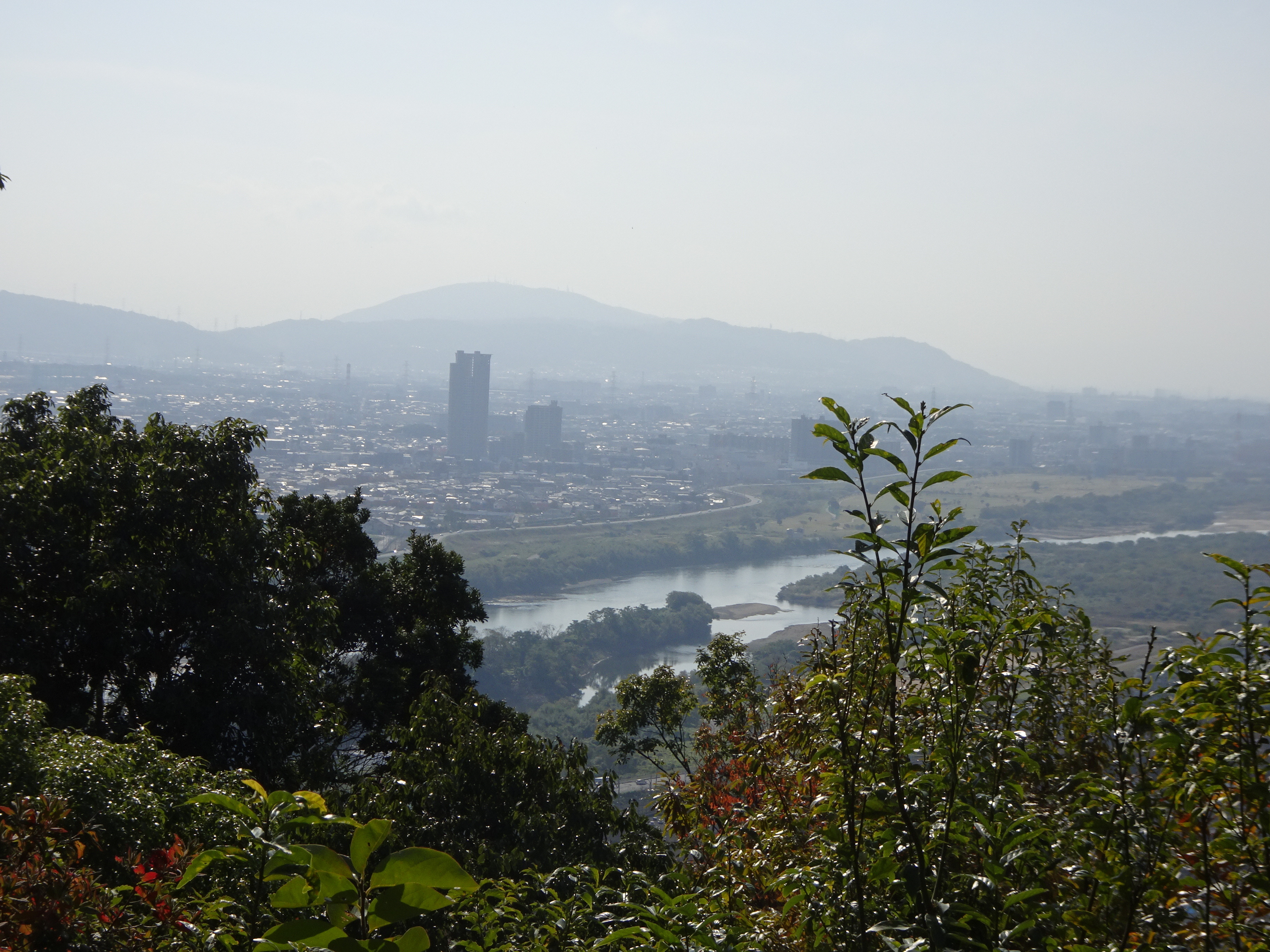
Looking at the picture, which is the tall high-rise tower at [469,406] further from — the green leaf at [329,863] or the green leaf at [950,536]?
the green leaf at [329,863]

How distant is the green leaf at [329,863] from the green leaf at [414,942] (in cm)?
8

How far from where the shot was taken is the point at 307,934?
0.85 meters

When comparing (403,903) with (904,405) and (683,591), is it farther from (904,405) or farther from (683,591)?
(683,591)

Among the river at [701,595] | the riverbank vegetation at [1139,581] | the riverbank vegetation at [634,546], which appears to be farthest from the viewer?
the riverbank vegetation at [634,546]

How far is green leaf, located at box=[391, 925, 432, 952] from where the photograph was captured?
86 cm

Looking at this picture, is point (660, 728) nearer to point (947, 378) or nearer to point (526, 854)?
point (526, 854)

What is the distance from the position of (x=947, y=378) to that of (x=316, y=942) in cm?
14228

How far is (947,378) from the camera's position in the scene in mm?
135250

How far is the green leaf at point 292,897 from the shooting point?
2.95ft

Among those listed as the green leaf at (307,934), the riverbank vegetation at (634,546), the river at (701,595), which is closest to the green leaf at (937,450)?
the green leaf at (307,934)

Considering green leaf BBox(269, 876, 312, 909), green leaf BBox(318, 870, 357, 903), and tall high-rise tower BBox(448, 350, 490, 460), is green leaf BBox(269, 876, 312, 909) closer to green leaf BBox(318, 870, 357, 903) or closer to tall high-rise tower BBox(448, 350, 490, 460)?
green leaf BBox(318, 870, 357, 903)

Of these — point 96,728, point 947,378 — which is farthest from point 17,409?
point 947,378

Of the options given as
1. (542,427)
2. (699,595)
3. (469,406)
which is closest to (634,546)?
(699,595)

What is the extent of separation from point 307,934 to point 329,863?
0.06 metres
